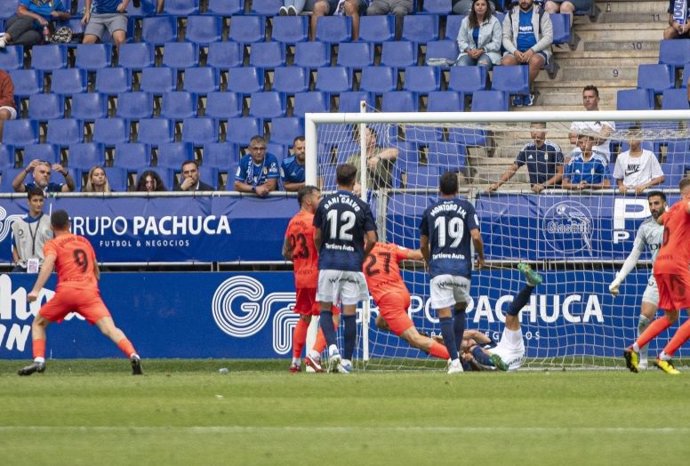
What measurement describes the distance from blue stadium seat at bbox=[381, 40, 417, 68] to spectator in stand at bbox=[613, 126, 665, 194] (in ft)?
18.0

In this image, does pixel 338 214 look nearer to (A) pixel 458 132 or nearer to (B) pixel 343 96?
(A) pixel 458 132

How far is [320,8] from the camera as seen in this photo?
75.3ft

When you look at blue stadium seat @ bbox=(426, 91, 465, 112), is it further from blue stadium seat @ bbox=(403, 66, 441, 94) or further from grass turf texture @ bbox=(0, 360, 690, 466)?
grass turf texture @ bbox=(0, 360, 690, 466)

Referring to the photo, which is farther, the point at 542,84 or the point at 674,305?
the point at 542,84

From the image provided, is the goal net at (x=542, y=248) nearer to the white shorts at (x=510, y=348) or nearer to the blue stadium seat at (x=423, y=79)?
the white shorts at (x=510, y=348)

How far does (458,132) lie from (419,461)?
11210mm

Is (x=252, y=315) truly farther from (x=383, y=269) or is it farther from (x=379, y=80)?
(x=379, y=80)

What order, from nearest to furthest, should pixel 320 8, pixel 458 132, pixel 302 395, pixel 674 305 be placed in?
pixel 302 395 → pixel 674 305 → pixel 458 132 → pixel 320 8

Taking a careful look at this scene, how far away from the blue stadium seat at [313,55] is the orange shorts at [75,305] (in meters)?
8.54

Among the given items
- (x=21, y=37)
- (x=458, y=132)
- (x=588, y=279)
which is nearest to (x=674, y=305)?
(x=588, y=279)

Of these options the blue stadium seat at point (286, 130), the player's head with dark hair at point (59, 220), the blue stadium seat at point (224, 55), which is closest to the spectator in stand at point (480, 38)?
the blue stadium seat at point (286, 130)

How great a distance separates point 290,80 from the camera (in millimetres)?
22031

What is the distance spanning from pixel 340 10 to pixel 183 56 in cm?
259

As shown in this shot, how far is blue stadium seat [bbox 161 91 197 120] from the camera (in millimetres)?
22219
